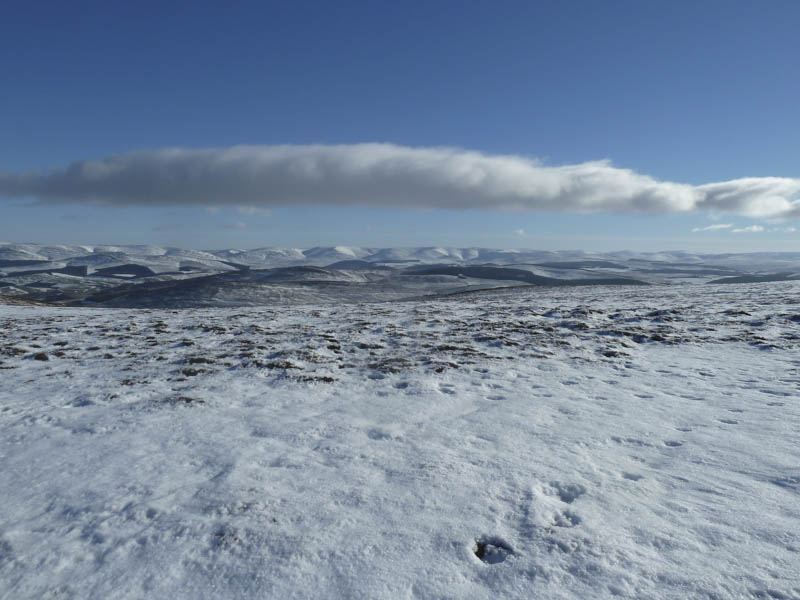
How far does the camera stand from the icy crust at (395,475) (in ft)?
13.5

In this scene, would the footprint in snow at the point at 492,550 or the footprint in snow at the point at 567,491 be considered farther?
the footprint in snow at the point at 567,491

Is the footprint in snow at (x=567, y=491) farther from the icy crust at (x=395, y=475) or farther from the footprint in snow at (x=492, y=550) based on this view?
the footprint in snow at (x=492, y=550)

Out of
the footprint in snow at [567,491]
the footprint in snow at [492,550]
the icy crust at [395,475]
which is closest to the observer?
the icy crust at [395,475]

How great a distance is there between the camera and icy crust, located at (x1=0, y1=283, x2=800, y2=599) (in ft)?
13.5

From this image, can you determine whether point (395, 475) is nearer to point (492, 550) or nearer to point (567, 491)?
point (492, 550)

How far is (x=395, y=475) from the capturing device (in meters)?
5.94

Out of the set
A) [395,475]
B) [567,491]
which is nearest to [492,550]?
[567,491]

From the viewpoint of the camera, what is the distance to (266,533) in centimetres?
468

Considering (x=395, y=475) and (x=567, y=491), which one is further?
(x=395, y=475)

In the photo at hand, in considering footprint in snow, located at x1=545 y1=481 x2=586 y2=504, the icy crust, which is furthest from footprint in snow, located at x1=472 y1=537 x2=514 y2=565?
footprint in snow, located at x1=545 y1=481 x2=586 y2=504

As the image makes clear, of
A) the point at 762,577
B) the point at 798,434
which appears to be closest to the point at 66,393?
the point at 762,577

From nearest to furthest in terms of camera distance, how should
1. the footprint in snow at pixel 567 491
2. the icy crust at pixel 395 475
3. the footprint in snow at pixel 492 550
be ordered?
1. the icy crust at pixel 395 475
2. the footprint in snow at pixel 492 550
3. the footprint in snow at pixel 567 491

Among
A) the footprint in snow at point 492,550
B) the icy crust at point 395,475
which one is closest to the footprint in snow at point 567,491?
the icy crust at point 395,475

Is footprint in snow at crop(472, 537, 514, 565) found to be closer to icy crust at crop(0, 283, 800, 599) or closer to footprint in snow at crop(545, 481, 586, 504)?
icy crust at crop(0, 283, 800, 599)
